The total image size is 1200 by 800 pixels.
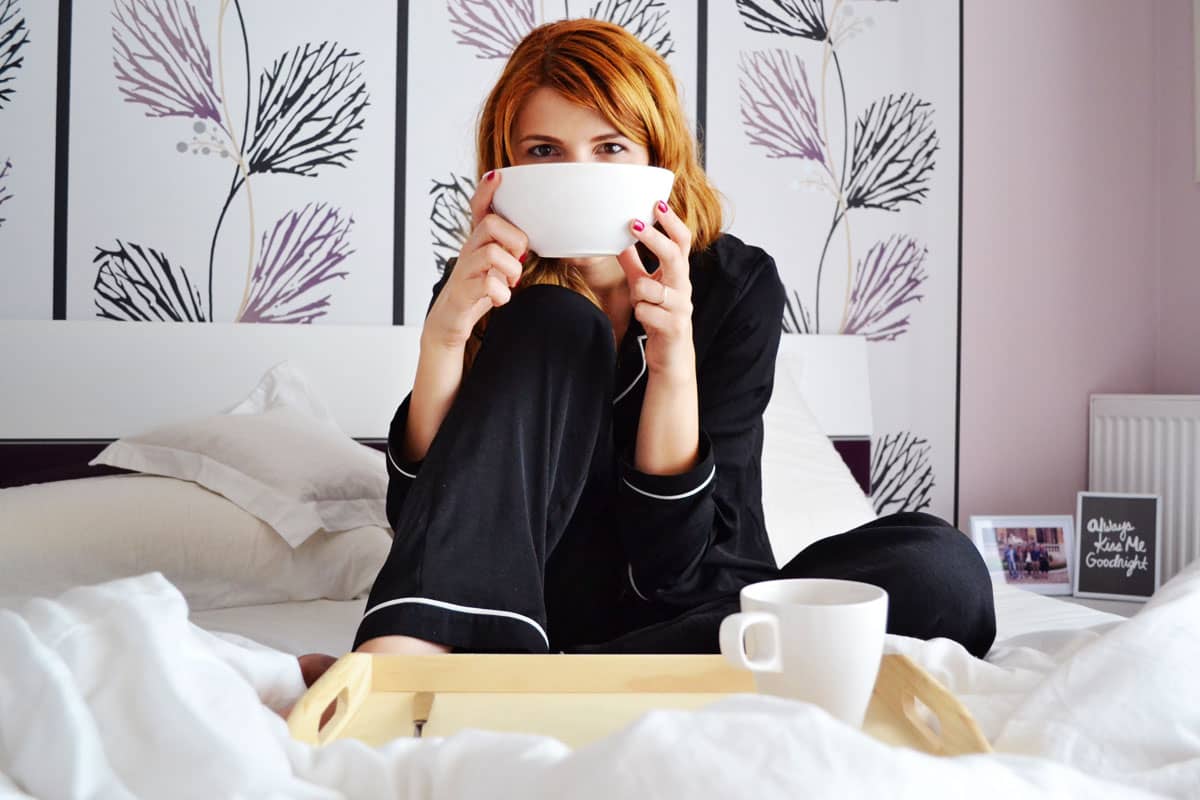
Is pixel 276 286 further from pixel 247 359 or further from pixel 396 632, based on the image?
pixel 396 632

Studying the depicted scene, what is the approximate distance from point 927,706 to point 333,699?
393mm

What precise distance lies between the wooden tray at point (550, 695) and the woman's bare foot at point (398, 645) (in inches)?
4.8

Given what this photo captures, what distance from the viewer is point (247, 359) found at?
215 cm

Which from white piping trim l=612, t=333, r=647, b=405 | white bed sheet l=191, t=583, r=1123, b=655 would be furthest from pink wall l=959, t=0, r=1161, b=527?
white piping trim l=612, t=333, r=647, b=405

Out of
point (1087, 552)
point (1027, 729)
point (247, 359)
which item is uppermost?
point (247, 359)

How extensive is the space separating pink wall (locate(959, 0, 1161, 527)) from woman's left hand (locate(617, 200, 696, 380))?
6.30 ft

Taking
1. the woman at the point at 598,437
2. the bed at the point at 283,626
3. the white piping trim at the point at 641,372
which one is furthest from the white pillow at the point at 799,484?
the white piping trim at the point at 641,372

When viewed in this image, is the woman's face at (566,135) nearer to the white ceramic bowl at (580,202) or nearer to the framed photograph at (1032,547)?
the white ceramic bowl at (580,202)

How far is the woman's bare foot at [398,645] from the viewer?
0.90 metres

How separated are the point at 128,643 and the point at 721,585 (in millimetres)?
780

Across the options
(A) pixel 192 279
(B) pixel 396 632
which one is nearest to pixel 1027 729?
(B) pixel 396 632

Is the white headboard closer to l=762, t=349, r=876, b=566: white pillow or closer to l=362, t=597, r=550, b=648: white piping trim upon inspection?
l=762, t=349, r=876, b=566: white pillow

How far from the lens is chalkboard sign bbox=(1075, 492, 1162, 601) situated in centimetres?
255

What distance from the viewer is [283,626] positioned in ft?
4.66
